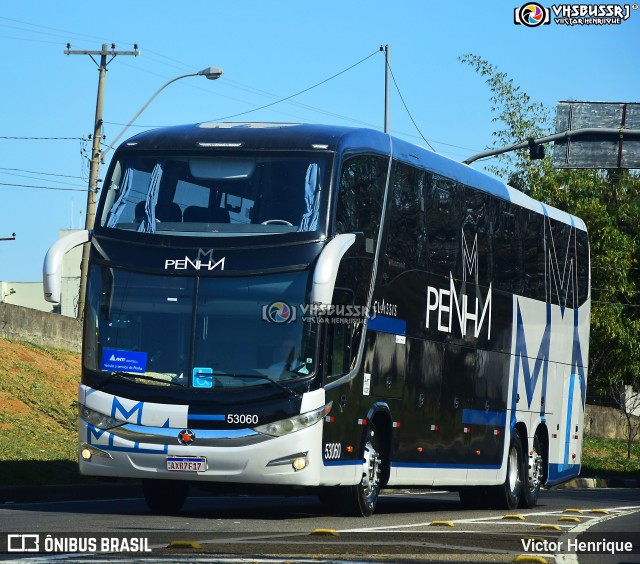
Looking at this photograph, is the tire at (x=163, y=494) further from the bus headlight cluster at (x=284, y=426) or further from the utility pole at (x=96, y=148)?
the utility pole at (x=96, y=148)

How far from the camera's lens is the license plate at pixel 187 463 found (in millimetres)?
15133

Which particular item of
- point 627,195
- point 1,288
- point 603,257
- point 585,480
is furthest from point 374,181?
point 1,288

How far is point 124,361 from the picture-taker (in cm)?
1551

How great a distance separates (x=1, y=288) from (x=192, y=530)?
7319cm

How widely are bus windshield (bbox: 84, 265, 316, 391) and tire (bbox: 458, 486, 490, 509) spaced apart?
695cm

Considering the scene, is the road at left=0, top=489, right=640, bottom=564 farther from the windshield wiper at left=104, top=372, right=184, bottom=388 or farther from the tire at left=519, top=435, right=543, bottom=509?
the tire at left=519, top=435, right=543, bottom=509

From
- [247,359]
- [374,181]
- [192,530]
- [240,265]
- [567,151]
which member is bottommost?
[192,530]

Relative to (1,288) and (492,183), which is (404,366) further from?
(1,288)

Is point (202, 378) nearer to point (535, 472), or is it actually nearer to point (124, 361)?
point (124, 361)

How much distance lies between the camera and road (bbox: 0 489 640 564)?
11.1 meters

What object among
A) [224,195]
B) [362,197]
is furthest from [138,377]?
[362,197]

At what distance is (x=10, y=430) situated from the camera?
2858cm

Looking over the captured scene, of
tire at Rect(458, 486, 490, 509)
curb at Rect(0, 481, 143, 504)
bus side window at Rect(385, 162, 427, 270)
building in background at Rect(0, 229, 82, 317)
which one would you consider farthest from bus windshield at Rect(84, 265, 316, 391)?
building in background at Rect(0, 229, 82, 317)

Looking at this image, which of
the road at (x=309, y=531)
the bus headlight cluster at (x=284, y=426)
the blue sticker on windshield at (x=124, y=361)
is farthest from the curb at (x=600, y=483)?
the blue sticker on windshield at (x=124, y=361)
